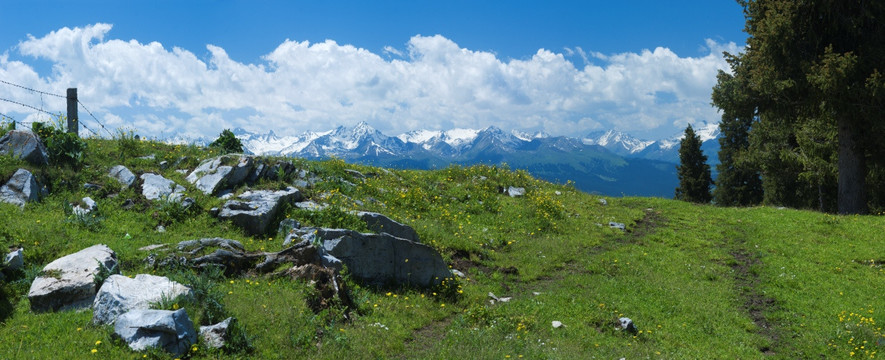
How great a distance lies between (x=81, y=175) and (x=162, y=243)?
578 centimetres

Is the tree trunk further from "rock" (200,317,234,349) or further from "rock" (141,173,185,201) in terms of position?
"rock" (141,173,185,201)

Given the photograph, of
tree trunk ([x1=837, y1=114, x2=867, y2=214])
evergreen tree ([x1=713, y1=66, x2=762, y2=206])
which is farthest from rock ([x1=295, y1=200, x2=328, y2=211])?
evergreen tree ([x1=713, y1=66, x2=762, y2=206])

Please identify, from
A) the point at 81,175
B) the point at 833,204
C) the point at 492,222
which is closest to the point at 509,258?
the point at 492,222

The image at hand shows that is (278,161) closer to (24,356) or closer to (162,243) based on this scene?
(162,243)

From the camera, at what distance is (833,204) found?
128 ft

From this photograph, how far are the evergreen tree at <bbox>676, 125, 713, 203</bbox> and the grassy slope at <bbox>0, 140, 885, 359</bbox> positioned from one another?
40025 mm

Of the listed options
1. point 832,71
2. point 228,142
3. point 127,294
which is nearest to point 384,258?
point 127,294

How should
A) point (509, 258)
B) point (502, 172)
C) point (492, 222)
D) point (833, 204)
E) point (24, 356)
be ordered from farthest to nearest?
point (833, 204), point (502, 172), point (492, 222), point (509, 258), point (24, 356)

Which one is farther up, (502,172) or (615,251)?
(502,172)

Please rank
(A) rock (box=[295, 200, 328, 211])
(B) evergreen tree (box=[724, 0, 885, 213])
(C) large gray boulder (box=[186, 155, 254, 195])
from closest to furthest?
(A) rock (box=[295, 200, 328, 211]) < (C) large gray boulder (box=[186, 155, 254, 195]) < (B) evergreen tree (box=[724, 0, 885, 213])

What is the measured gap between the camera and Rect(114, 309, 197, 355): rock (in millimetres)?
7082

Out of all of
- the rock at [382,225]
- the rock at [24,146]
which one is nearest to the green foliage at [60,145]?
the rock at [24,146]

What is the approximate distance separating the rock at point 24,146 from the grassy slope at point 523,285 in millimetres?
482

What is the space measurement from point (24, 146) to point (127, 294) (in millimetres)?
10472
